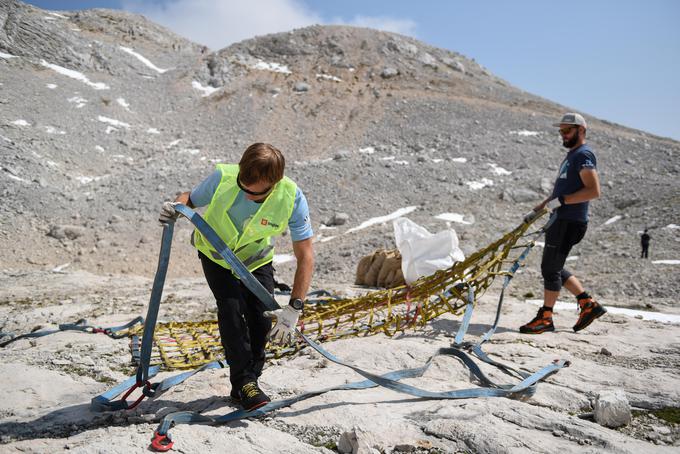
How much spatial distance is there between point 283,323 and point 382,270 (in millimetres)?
5005

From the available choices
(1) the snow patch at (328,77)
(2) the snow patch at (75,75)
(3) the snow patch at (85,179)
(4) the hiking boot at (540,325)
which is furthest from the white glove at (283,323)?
(1) the snow patch at (328,77)

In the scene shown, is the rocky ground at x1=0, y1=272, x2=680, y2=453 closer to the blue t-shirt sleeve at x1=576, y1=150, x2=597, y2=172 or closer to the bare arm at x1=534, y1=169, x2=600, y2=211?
the bare arm at x1=534, y1=169, x2=600, y2=211

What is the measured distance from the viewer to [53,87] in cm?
2684

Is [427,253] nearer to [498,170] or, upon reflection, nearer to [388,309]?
[388,309]

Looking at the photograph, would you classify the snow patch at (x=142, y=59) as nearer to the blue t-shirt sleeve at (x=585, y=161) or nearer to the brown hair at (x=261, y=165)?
the blue t-shirt sleeve at (x=585, y=161)

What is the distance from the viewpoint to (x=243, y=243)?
111 inches

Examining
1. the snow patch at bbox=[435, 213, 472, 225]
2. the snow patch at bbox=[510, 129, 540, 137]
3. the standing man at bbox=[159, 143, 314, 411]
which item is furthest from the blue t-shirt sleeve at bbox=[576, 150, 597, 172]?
the snow patch at bbox=[510, 129, 540, 137]

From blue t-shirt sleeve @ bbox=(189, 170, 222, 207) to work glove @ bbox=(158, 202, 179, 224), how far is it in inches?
6.0

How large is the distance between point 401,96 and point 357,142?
23.3 feet

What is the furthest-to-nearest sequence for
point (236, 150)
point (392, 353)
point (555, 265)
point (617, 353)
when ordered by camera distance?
1. point (236, 150)
2. point (555, 265)
3. point (617, 353)
4. point (392, 353)

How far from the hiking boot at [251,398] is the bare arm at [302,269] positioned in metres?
0.58

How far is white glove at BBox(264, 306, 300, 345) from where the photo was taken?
9.09 ft

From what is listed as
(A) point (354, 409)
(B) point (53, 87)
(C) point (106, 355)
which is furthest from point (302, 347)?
(B) point (53, 87)

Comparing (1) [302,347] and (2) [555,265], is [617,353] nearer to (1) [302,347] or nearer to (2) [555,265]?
(2) [555,265]
